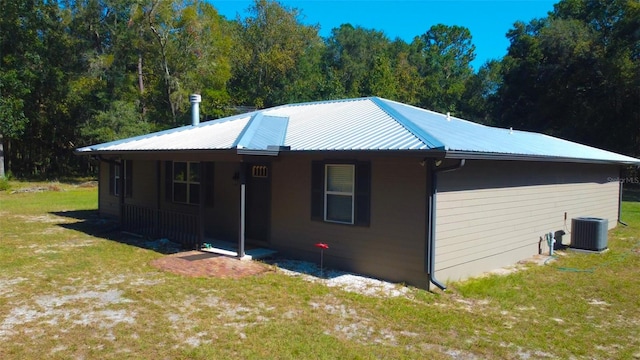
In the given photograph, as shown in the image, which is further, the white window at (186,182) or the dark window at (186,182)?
the white window at (186,182)

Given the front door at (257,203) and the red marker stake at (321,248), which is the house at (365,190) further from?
the red marker stake at (321,248)

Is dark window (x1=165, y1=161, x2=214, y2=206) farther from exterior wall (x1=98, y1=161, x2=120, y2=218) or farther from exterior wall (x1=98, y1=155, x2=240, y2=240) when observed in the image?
exterior wall (x1=98, y1=161, x2=120, y2=218)

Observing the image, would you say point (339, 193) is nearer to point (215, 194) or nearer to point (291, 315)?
point (291, 315)

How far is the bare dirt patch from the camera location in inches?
316

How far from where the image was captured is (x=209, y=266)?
8.52 meters

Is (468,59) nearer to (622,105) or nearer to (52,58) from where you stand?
(622,105)

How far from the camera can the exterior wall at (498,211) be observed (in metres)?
7.73

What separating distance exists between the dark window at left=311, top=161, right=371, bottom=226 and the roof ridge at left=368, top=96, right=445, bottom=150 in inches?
39.7

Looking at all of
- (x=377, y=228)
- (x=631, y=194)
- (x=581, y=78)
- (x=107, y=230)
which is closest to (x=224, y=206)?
(x=107, y=230)

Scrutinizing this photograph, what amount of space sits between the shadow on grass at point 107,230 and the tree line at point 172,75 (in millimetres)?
12648

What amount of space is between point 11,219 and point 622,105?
31.4m

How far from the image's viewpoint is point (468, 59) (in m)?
60.2

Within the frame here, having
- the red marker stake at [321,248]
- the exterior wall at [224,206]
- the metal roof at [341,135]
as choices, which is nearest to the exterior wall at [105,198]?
the metal roof at [341,135]

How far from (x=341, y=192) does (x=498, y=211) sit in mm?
3066
